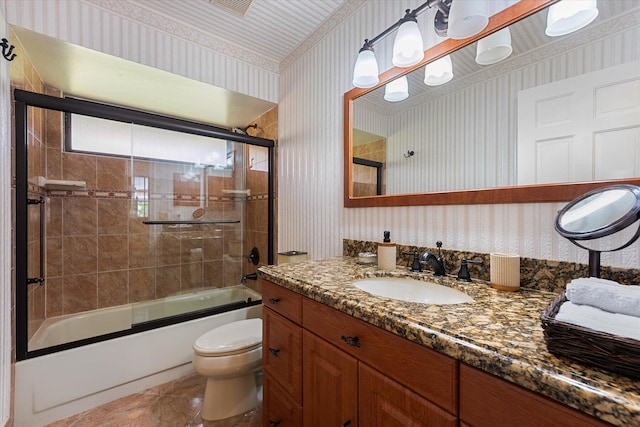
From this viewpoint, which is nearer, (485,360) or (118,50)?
(485,360)

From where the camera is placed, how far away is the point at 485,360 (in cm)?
52

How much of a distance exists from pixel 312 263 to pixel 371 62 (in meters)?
1.07

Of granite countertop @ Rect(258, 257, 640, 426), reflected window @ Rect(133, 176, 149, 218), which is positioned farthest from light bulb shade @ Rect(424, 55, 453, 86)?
reflected window @ Rect(133, 176, 149, 218)

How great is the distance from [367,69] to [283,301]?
47.3 inches

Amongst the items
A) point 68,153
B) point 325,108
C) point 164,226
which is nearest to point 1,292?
point 164,226

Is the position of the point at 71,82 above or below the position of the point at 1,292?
above

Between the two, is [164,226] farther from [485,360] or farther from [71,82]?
[485,360]

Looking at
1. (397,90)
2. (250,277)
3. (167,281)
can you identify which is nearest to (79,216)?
(167,281)

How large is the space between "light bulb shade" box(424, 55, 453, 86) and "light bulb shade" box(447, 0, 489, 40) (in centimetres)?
18

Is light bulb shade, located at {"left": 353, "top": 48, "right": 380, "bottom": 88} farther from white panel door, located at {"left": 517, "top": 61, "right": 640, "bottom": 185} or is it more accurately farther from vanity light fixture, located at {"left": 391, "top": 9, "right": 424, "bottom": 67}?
white panel door, located at {"left": 517, "top": 61, "right": 640, "bottom": 185}

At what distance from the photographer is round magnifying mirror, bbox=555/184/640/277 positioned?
2.27 feet

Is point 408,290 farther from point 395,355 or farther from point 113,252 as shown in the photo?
point 113,252

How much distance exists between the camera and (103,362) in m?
1.68

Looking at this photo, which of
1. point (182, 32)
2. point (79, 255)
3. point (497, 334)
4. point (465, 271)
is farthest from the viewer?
point (79, 255)
